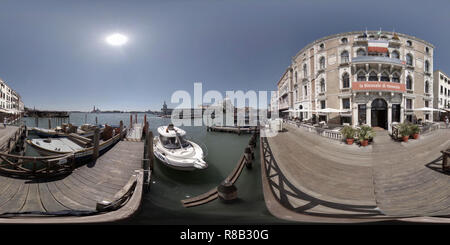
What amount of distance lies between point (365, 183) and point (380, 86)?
0.69m

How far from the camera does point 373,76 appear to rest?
1006mm

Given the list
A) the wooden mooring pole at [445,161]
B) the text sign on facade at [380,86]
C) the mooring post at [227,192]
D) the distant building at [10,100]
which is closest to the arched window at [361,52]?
the text sign on facade at [380,86]

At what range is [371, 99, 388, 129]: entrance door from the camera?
0.98 meters

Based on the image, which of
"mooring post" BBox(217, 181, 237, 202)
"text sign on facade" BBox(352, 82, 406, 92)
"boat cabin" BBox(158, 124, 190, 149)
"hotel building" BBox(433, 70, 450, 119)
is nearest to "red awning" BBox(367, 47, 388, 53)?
"text sign on facade" BBox(352, 82, 406, 92)

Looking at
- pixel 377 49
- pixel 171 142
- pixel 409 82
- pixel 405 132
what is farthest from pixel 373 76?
pixel 171 142

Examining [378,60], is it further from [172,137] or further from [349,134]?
[172,137]

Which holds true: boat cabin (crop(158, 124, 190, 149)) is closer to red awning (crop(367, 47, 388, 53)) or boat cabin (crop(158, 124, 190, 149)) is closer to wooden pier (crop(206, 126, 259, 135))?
wooden pier (crop(206, 126, 259, 135))

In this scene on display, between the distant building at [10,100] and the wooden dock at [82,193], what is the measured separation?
55 centimetres

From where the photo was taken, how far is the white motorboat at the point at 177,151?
1.54 m

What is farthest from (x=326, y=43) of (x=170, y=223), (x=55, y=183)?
(x=55, y=183)
